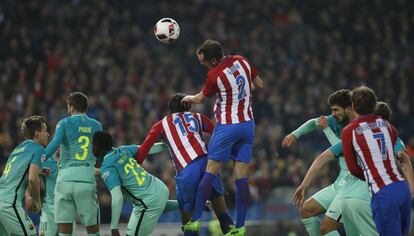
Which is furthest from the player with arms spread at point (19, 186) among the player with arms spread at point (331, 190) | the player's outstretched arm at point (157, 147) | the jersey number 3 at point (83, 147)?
the player with arms spread at point (331, 190)

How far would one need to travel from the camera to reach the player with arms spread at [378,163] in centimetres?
802

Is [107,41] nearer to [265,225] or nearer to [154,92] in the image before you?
[154,92]

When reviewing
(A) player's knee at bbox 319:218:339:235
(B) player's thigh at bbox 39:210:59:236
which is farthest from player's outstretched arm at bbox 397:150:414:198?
(B) player's thigh at bbox 39:210:59:236

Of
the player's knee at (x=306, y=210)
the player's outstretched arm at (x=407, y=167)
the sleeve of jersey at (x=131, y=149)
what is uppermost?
the sleeve of jersey at (x=131, y=149)

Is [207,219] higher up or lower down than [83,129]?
lower down

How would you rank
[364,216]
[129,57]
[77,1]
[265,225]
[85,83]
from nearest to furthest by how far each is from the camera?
[364,216], [265,225], [85,83], [129,57], [77,1]

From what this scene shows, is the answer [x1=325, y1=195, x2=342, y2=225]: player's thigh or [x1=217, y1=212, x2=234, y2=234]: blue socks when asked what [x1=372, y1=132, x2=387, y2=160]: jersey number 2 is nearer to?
[x1=325, y1=195, x2=342, y2=225]: player's thigh

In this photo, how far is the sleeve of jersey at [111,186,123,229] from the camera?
955 centimetres

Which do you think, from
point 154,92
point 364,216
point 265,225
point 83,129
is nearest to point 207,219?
point 265,225

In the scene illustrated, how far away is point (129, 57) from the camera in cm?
2241

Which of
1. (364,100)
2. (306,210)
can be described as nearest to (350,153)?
(364,100)

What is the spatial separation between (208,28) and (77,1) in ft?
12.4

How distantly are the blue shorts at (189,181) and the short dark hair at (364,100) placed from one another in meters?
2.57

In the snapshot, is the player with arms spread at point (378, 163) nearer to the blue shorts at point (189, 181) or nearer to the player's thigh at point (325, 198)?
the player's thigh at point (325, 198)
